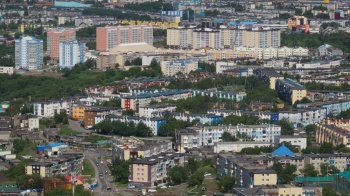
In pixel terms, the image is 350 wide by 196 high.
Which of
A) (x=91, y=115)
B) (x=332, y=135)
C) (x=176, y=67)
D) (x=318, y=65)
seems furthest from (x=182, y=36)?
(x=332, y=135)

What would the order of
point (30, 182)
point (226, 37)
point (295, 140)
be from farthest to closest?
point (226, 37), point (295, 140), point (30, 182)

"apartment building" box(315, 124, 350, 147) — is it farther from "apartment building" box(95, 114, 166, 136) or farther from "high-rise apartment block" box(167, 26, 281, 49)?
"high-rise apartment block" box(167, 26, 281, 49)

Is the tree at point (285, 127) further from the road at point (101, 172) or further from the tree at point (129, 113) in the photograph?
the road at point (101, 172)

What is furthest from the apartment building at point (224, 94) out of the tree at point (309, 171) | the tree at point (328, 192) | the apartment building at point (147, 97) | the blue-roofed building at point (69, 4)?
the blue-roofed building at point (69, 4)

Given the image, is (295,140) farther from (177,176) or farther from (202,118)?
(177,176)

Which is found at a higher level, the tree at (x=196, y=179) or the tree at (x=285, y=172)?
the tree at (x=285, y=172)

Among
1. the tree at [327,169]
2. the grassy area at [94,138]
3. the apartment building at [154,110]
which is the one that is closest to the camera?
the tree at [327,169]

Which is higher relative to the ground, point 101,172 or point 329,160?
point 329,160

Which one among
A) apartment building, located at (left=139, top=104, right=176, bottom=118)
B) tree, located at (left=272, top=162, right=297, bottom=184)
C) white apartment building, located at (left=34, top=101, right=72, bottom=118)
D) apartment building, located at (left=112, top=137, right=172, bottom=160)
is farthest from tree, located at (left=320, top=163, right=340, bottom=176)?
white apartment building, located at (left=34, top=101, right=72, bottom=118)
